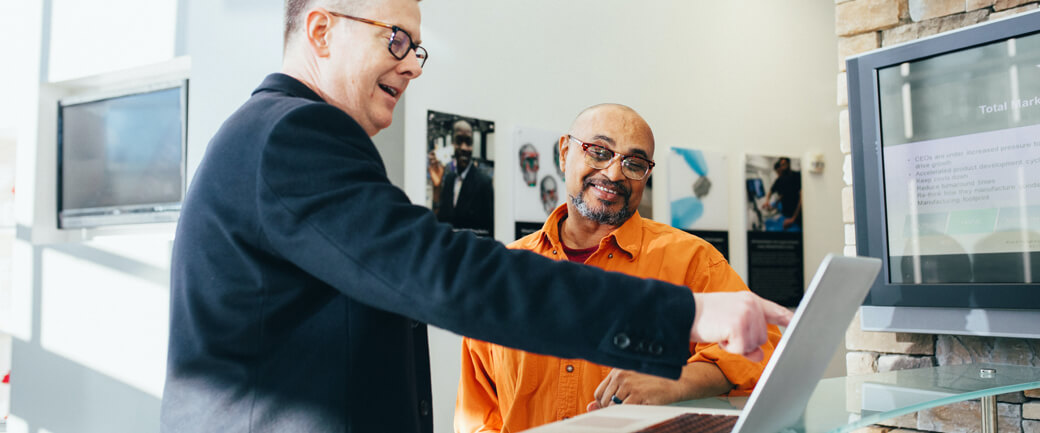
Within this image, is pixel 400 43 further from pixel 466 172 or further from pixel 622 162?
pixel 466 172

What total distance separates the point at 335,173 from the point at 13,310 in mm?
4541

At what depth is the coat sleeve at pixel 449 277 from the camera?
0.97 meters

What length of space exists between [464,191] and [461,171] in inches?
4.1

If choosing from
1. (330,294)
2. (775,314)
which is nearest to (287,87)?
(330,294)

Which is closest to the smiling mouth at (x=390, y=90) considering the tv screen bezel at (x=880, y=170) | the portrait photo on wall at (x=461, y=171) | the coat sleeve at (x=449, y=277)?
the coat sleeve at (x=449, y=277)

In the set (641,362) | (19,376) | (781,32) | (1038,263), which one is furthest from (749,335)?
(781,32)

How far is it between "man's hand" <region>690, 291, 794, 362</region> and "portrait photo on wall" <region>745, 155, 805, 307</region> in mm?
4654

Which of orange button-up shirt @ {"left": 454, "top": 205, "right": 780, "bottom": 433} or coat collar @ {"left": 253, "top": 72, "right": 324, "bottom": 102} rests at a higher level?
coat collar @ {"left": 253, "top": 72, "right": 324, "bottom": 102}

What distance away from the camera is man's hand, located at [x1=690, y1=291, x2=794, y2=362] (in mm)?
974

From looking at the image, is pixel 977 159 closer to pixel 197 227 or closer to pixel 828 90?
pixel 197 227

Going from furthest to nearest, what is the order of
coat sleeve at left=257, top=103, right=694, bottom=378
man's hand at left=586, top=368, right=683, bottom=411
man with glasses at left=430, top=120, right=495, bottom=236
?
man with glasses at left=430, top=120, right=495, bottom=236, man's hand at left=586, top=368, right=683, bottom=411, coat sleeve at left=257, top=103, right=694, bottom=378

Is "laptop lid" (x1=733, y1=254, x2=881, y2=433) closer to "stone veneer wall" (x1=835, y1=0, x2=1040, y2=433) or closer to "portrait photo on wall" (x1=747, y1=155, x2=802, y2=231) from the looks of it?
"stone veneer wall" (x1=835, y1=0, x2=1040, y2=433)

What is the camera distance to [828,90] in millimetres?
6242

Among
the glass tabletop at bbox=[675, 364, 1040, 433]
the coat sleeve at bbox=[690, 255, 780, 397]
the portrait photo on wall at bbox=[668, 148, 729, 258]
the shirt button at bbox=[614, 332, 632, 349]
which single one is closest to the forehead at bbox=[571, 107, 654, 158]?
the coat sleeve at bbox=[690, 255, 780, 397]
